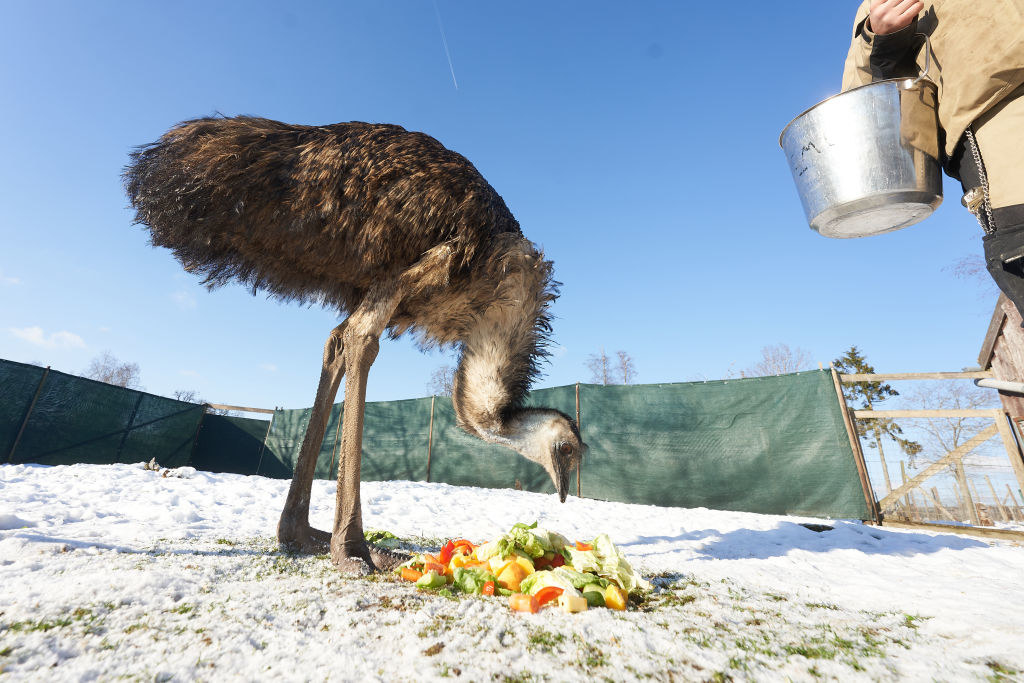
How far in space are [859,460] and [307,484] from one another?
7364 millimetres

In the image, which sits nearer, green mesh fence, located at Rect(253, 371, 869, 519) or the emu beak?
the emu beak

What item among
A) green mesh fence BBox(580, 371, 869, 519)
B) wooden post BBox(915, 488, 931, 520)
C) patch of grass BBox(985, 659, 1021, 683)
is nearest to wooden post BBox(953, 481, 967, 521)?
wooden post BBox(915, 488, 931, 520)

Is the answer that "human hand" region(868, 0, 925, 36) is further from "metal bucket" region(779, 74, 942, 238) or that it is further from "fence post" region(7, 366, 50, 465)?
"fence post" region(7, 366, 50, 465)

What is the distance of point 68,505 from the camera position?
14.3 feet

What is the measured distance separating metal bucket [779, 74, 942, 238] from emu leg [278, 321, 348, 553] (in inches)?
120

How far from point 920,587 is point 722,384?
499 centimetres

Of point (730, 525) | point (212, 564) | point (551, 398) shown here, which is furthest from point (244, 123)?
point (551, 398)

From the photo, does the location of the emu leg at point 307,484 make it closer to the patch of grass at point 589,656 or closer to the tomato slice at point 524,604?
the tomato slice at point 524,604

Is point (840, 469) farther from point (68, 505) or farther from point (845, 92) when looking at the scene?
point (68, 505)

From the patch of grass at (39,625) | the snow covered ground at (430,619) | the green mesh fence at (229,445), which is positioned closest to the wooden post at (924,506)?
the snow covered ground at (430,619)

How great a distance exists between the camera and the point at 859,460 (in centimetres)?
653

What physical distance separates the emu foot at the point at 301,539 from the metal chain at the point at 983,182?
3.78 m

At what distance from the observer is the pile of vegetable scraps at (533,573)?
2164mm

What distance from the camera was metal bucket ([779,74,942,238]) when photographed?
1.80 metres
